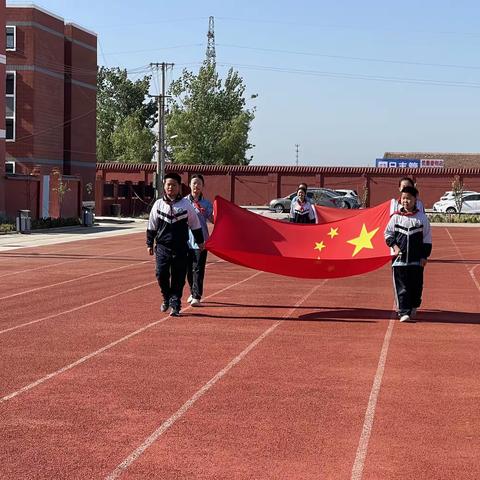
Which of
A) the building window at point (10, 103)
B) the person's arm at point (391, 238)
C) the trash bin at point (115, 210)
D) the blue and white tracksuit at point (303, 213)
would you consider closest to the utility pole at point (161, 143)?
the trash bin at point (115, 210)

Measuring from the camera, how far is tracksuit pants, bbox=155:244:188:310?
11.2 m

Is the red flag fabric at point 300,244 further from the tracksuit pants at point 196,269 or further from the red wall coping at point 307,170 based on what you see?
the red wall coping at point 307,170

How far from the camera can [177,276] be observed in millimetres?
11328

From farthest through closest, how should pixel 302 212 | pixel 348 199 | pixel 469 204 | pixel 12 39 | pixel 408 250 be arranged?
pixel 348 199
pixel 469 204
pixel 12 39
pixel 302 212
pixel 408 250

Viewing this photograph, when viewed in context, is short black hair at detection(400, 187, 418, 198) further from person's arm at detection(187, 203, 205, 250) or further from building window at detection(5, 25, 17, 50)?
building window at detection(5, 25, 17, 50)

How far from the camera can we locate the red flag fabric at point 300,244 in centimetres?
1246

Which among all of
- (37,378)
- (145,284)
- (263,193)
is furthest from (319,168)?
(37,378)

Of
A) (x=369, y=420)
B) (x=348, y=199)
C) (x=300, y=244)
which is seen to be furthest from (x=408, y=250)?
(x=348, y=199)

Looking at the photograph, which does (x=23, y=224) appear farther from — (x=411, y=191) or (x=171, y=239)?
(x=411, y=191)

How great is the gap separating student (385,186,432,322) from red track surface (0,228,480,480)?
35 cm

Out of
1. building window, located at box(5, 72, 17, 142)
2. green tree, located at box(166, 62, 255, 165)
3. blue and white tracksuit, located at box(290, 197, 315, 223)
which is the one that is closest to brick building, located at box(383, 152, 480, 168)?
green tree, located at box(166, 62, 255, 165)

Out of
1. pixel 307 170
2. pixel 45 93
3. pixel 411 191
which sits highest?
pixel 45 93

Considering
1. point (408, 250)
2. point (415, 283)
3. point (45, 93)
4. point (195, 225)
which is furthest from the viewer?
point (45, 93)

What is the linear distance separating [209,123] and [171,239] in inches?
2760
